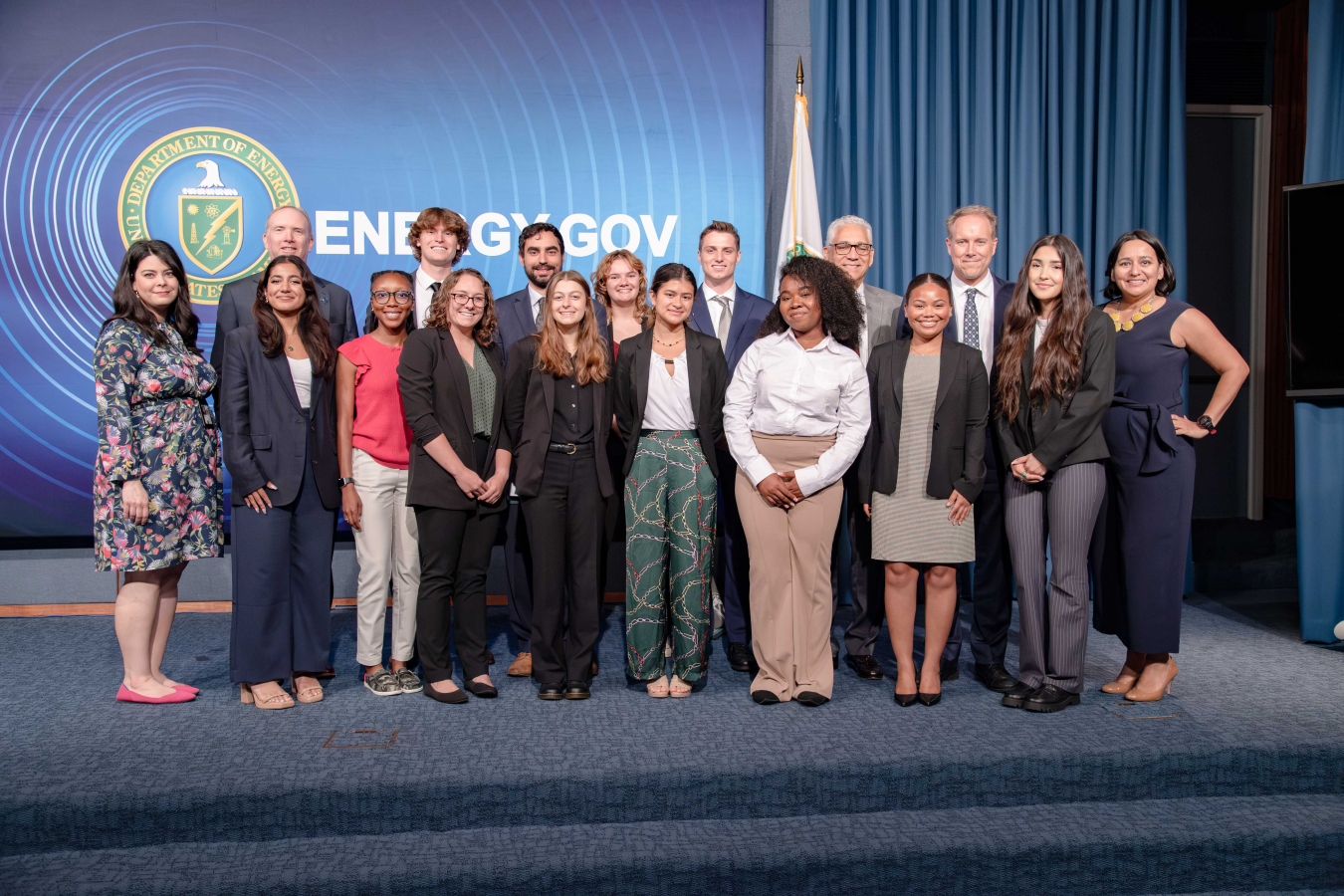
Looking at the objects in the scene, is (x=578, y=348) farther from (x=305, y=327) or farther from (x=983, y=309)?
(x=983, y=309)

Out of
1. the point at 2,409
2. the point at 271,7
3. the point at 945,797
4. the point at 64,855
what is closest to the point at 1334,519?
the point at 945,797

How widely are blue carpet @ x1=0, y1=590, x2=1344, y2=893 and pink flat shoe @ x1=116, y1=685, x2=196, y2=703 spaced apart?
55 mm

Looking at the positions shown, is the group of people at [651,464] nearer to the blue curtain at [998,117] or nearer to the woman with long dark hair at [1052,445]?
the woman with long dark hair at [1052,445]

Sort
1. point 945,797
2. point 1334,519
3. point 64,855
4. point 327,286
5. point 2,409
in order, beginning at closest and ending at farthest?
point 64,855
point 945,797
point 327,286
point 1334,519
point 2,409

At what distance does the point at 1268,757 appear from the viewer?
2.69 meters

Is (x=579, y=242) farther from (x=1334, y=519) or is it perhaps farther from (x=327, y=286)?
(x=1334, y=519)

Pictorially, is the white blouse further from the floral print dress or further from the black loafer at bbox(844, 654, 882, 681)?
the black loafer at bbox(844, 654, 882, 681)

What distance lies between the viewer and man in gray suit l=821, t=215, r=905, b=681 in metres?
3.44

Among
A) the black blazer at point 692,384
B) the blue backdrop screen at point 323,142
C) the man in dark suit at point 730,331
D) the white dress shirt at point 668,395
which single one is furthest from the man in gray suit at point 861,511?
the blue backdrop screen at point 323,142

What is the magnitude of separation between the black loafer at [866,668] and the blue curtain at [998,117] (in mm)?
2400

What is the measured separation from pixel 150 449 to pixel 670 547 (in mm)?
1766

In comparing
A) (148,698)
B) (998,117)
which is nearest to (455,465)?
(148,698)

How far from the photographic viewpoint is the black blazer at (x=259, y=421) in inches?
119

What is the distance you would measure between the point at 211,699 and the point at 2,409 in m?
2.58
